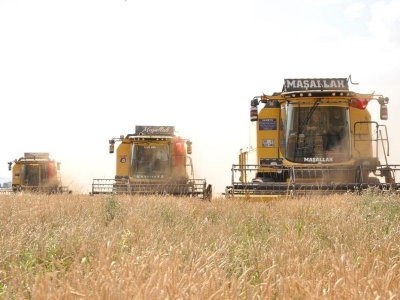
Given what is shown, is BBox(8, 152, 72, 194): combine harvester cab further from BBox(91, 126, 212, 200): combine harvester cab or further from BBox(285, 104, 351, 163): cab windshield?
BBox(285, 104, 351, 163): cab windshield

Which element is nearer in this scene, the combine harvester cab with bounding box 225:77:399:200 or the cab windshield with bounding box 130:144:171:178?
the combine harvester cab with bounding box 225:77:399:200

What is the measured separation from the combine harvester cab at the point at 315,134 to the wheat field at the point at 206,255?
3687 millimetres

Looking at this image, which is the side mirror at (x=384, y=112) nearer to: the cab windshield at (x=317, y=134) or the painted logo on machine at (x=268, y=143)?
the cab windshield at (x=317, y=134)

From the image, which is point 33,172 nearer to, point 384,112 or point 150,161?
point 150,161

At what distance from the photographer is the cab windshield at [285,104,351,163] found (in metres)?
12.3

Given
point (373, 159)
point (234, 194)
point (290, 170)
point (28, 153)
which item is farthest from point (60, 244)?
point (28, 153)

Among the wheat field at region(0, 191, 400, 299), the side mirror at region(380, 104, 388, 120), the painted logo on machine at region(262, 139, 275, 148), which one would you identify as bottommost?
the wheat field at region(0, 191, 400, 299)

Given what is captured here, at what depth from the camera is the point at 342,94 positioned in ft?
40.3

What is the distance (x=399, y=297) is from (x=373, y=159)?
33.0 feet

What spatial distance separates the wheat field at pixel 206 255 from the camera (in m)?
2.14

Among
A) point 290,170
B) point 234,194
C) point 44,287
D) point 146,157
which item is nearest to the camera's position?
point 44,287

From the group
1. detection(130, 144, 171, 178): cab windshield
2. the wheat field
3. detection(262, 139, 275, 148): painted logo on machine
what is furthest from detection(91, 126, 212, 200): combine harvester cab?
the wheat field

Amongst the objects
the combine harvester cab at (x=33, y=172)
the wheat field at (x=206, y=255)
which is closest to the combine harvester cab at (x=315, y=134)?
the wheat field at (x=206, y=255)

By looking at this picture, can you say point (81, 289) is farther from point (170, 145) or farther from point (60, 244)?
point (170, 145)
